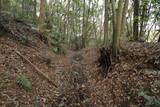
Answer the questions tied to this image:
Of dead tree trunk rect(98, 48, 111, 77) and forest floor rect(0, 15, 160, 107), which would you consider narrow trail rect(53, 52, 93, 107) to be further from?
dead tree trunk rect(98, 48, 111, 77)

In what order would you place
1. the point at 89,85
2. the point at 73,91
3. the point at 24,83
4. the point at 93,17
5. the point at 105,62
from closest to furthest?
the point at 24,83 → the point at 73,91 → the point at 89,85 → the point at 105,62 → the point at 93,17

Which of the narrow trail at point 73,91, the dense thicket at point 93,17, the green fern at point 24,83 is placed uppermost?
the dense thicket at point 93,17

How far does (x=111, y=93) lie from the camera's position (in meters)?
5.07

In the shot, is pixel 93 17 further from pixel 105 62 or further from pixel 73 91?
pixel 73 91

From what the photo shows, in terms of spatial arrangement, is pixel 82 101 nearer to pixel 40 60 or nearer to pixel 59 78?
pixel 59 78

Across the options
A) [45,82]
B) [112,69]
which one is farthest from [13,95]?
[112,69]

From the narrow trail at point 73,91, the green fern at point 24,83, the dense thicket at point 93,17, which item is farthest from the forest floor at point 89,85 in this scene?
the dense thicket at point 93,17

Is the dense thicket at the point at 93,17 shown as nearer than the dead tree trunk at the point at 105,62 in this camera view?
No

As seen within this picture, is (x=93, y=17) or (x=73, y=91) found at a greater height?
(x=93, y=17)

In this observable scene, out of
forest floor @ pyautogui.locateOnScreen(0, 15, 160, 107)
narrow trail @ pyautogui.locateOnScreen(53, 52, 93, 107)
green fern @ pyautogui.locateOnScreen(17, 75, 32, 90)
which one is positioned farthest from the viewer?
green fern @ pyautogui.locateOnScreen(17, 75, 32, 90)

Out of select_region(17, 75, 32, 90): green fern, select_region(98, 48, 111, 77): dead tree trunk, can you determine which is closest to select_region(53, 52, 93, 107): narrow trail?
select_region(98, 48, 111, 77): dead tree trunk

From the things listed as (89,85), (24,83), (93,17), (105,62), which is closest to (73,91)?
(89,85)

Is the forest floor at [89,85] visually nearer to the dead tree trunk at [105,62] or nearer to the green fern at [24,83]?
the green fern at [24,83]

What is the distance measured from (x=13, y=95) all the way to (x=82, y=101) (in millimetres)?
2277
